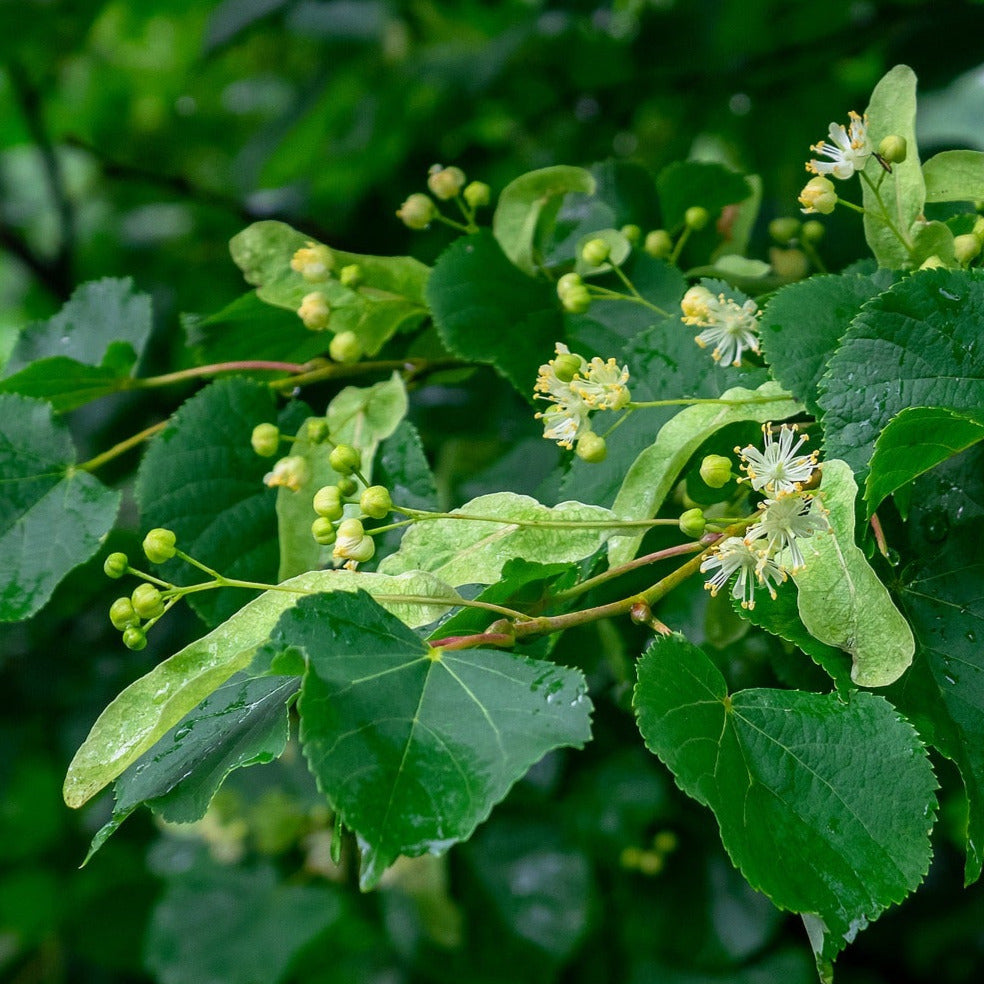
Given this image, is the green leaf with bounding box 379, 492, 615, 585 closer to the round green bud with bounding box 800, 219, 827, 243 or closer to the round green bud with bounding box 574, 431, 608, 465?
the round green bud with bounding box 574, 431, 608, 465

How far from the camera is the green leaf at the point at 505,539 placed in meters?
0.70

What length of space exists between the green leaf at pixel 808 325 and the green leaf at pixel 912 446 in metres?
0.09

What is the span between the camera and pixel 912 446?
1.99ft

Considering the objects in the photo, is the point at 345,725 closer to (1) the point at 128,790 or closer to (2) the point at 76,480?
(1) the point at 128,790

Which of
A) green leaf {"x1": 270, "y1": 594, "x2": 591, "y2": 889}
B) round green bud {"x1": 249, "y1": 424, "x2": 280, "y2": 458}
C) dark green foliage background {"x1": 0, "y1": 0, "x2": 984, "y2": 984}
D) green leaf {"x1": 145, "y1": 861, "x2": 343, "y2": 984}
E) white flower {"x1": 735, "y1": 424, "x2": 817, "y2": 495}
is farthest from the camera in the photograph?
green leaf {"x1": 145, "y1": 861, "x2": 343, "y2": 984}

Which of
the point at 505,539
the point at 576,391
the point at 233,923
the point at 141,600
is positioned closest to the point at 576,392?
the point at 576,391

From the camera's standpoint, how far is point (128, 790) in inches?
26.8

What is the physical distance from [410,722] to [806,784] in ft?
0.78

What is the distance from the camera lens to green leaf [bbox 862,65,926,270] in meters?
0.76

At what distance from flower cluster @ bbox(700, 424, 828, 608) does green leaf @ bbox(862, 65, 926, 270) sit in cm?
20

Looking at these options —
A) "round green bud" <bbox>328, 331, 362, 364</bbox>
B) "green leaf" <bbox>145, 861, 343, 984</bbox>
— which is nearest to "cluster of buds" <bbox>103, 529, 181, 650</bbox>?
"round green bud" <bbox>328, 331, 362, 364</bbox>

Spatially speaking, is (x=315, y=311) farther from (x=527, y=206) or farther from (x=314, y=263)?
(x=527, y=206)

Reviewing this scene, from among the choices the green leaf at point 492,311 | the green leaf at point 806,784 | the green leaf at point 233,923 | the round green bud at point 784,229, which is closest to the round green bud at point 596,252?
the green leaf at point 492,311

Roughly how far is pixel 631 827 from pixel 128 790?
3.18 ft
